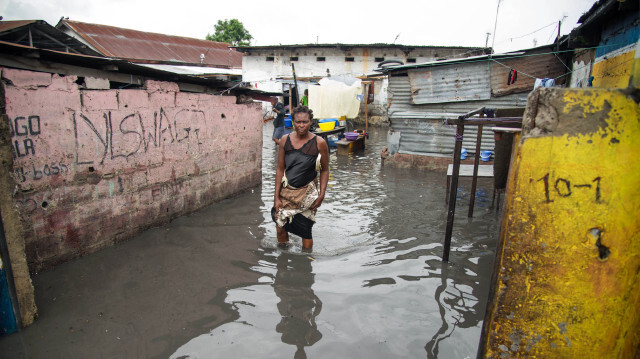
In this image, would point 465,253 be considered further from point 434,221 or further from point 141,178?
point 141,178

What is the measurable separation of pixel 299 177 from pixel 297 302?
1383mm

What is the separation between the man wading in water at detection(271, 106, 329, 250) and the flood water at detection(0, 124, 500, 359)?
0.45 m

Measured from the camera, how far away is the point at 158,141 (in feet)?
16.6

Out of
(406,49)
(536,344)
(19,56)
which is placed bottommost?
(536,344)

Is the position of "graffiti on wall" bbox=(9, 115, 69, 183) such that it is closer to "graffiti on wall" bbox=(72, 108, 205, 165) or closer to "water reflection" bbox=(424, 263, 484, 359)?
"graffiti on wall" bbox=(72, 108, 205, 165)

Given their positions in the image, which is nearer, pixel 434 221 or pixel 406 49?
pixel 434 221

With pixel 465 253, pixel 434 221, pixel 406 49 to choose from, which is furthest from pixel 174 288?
pixel 406 49

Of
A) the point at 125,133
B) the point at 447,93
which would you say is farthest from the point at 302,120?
the point at 447,93

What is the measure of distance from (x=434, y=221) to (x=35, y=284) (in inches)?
198

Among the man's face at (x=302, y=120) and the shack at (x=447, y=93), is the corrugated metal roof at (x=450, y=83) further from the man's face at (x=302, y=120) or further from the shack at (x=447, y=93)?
the man's face at (x=302, y=120)

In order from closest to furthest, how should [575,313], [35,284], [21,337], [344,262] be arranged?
[575,313] < [21,337] < [35,284] < [344,262]

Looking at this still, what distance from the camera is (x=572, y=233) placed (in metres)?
1.73

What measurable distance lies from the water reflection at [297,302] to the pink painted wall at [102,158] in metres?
2.09

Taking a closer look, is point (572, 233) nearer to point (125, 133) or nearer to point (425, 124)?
point (125, 133)
